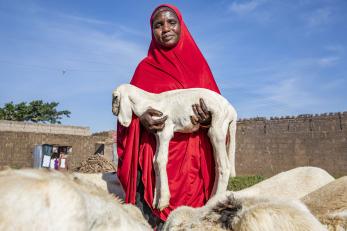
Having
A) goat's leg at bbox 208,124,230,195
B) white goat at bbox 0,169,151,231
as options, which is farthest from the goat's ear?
white goat at bbox 0,169,151,231

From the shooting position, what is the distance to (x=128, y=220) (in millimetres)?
1041

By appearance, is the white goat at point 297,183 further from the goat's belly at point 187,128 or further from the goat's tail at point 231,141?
the goat's belly at point 187,128

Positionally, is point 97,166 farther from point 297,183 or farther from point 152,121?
point 152,121

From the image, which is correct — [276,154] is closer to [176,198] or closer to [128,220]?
[176,198]

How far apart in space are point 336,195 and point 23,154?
18.8 m

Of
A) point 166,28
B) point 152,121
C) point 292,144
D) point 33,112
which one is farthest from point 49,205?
point 33,112

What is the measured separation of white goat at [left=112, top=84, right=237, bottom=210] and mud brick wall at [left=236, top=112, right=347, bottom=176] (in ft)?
55.1

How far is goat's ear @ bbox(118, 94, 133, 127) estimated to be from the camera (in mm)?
2947

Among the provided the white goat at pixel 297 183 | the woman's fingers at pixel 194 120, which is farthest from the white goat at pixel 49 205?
the white goat at pixel 297 183

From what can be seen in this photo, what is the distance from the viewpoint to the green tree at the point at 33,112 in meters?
37.0

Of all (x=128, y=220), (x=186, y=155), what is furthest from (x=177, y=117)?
(x=128, y=220)

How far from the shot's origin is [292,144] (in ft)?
67.1

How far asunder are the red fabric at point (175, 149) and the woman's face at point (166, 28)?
0.22ft

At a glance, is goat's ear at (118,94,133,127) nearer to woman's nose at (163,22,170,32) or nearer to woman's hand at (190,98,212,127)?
woman's hand at (190,98,212,127)
